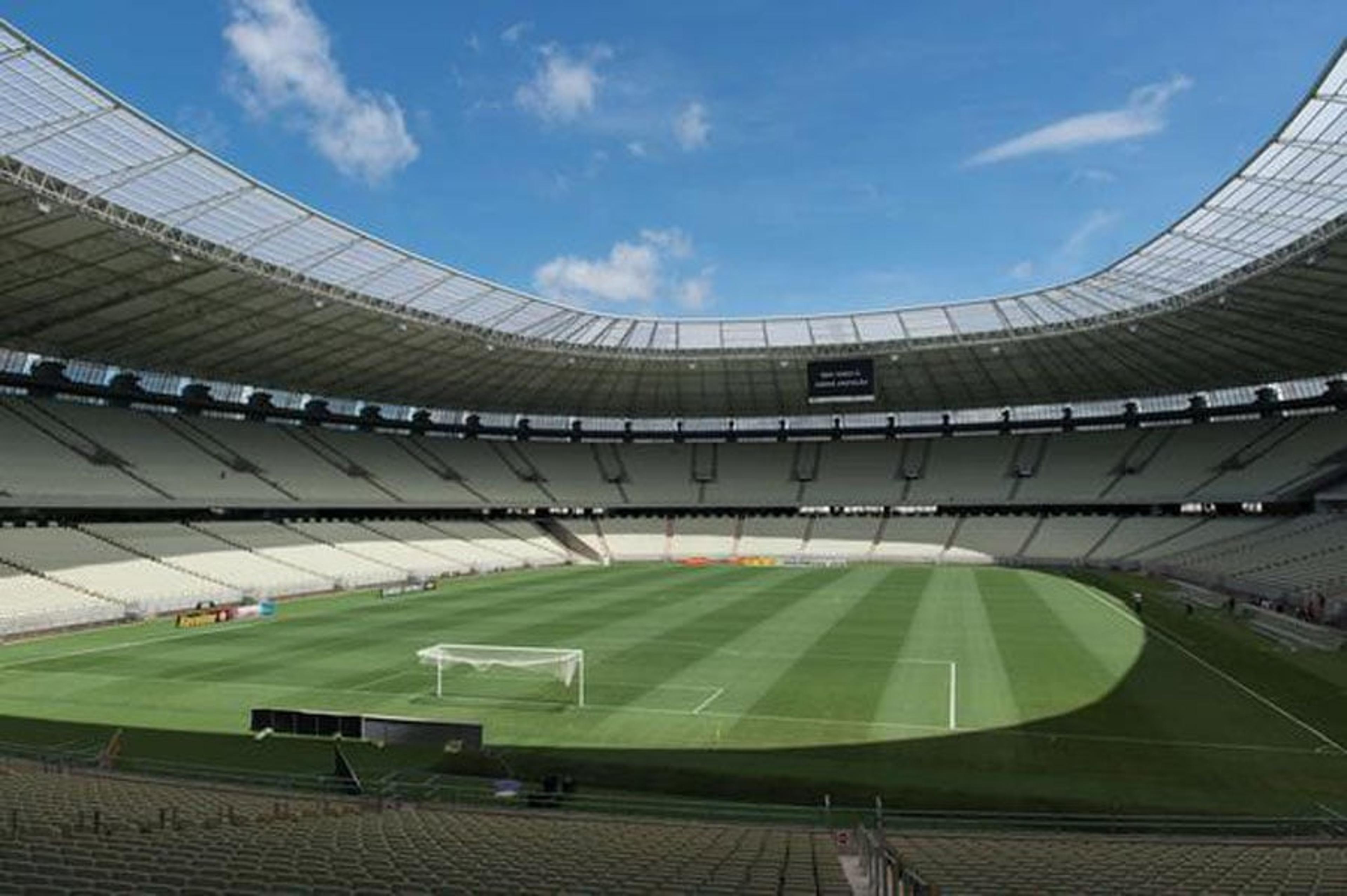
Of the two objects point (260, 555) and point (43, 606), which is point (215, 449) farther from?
point (43, 606)

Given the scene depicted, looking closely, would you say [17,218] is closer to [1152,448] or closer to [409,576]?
[409,576]

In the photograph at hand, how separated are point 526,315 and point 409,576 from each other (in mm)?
18204

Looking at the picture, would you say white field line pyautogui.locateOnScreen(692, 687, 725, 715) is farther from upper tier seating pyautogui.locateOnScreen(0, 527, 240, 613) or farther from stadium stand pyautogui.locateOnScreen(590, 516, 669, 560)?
stadium stand pyautogui.locateOnScreen(590, 516, 669, 560)

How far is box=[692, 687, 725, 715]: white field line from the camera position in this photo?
24134mm

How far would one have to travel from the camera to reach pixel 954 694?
2584 cm

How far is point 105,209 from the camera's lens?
31797mm

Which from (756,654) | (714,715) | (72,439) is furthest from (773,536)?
(714,715)

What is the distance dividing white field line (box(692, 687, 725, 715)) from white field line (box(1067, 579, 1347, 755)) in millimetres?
14713

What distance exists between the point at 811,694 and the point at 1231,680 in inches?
525

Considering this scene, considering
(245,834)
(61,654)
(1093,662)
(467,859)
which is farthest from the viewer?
(61,654)

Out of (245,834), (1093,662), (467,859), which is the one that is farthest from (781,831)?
(1093,662)

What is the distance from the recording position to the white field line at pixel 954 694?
22.9m

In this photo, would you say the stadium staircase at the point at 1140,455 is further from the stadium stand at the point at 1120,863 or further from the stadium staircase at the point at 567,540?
the stadium stand at the point at 1120,863

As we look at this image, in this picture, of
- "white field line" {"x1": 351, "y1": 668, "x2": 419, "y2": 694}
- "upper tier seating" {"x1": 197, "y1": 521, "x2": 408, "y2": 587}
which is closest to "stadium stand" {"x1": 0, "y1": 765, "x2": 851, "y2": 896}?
"white field line" {"x1": 351, "y1": 668, "x2": 419, "y2": 694}
